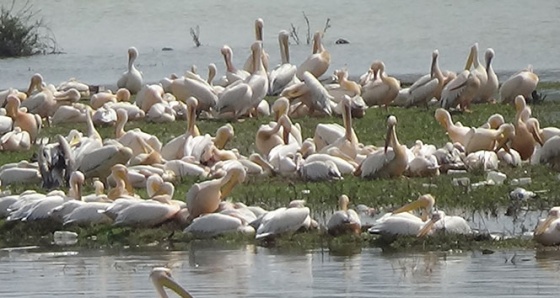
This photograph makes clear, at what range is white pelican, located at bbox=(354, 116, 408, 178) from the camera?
13852 mm

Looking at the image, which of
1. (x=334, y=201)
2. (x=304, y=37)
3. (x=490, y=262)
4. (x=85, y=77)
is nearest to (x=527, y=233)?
(x=490, y=262)

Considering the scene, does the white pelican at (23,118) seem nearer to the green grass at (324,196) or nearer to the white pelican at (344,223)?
the green grass at (324,196)

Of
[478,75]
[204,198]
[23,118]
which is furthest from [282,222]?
[478,75]

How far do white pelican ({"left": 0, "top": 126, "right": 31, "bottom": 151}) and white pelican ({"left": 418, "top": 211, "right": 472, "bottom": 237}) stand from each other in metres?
7.08

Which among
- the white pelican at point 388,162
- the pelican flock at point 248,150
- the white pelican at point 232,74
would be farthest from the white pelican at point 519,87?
the white pelican at point 388,162

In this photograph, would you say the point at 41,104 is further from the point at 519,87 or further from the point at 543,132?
the point at 543,132

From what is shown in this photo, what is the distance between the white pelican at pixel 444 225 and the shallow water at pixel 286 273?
0.93ft

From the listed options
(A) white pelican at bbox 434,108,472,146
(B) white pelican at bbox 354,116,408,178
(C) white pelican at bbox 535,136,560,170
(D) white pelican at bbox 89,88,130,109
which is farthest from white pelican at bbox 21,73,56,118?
(C) white pelican at bbox 535,136,560,170

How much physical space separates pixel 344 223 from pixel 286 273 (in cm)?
119

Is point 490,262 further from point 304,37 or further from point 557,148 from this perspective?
point 304,37

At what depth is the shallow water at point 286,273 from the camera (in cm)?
954

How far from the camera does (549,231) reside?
35.2 feet

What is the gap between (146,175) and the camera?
14.0 meters

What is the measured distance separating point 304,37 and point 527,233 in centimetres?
2540
